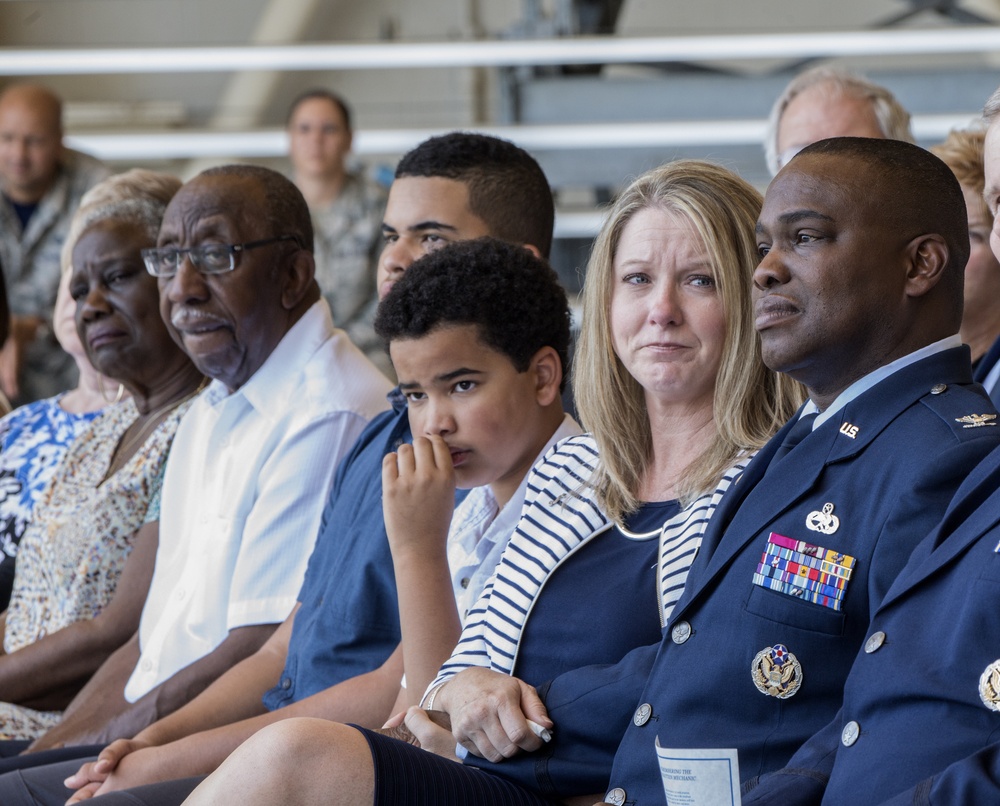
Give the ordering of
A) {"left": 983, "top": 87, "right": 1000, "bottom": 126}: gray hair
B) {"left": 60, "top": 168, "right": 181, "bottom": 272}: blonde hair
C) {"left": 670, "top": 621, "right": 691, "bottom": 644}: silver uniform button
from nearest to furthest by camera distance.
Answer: {"left": 670, "top": 621, "right": 691, "bottom": 644}: silver uniform button
{"left": 983, "top": 87, "right": 1000, "bottom": 126}: gray hair
{"left": 60, "top": 168, "right": 181, "bottom": 272}: blonde hair

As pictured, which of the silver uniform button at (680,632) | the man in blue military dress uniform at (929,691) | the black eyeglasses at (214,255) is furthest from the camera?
the black eyeglasses at (214,255)

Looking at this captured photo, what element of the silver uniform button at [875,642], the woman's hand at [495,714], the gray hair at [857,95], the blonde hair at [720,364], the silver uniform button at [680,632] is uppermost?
the gray hair at [857,95]

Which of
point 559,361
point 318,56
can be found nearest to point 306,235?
point 559,361

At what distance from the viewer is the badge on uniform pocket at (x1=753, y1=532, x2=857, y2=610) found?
4.37 ft

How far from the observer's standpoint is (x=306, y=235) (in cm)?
271

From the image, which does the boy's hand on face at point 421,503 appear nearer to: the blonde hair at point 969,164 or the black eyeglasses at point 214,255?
the black eyeglasses at point 214,255

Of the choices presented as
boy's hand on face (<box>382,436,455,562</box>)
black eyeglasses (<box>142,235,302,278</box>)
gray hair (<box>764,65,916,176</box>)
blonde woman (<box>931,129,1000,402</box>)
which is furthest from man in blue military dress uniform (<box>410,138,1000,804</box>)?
gray hair (<box>764,65,916,176</box>)

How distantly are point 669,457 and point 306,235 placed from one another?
1145 millimetres

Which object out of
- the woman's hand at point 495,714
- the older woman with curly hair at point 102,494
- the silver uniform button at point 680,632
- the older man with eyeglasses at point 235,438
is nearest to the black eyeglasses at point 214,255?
the older man with eyeglasses at point 235,438

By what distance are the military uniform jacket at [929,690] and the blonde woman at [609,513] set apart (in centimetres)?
34

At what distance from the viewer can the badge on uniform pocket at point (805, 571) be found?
133 centimetres

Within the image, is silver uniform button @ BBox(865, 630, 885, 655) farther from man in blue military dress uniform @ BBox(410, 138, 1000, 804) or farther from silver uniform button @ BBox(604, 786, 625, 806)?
silver uniform button @ BBox(604, 786, 625, 806)

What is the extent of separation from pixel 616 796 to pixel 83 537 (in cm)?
155

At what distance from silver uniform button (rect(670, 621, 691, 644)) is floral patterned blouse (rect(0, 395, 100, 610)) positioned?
6.13 ft
